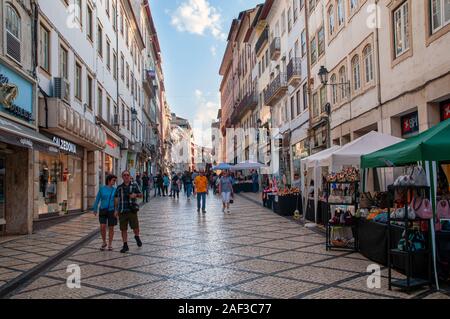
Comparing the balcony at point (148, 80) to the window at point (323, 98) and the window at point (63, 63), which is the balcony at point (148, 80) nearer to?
the window at point (323, 98)

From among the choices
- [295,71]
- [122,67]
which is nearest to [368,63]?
[295,71]

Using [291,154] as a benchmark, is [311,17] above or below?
above

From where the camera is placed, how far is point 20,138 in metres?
10.5

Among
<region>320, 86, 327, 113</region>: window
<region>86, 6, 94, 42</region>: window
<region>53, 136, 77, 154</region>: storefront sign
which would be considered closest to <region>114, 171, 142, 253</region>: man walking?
<region>53, 136, 77, 154</region>: storefront sign

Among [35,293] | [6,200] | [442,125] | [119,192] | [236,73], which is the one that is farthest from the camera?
[236,73]

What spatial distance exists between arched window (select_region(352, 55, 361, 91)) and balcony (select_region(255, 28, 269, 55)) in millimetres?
19898

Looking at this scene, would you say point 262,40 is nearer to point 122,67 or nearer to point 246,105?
point 246,105

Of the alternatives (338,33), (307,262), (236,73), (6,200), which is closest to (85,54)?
(6,200)

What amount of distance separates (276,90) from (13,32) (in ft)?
73.9

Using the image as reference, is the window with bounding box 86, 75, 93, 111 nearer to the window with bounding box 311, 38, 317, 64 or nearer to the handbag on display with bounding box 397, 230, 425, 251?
the window with bounding box 311, 38, 317, 64

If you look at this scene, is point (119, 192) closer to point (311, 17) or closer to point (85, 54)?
point (85, 54)

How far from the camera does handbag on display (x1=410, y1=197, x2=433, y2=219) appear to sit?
6636 millimetres
